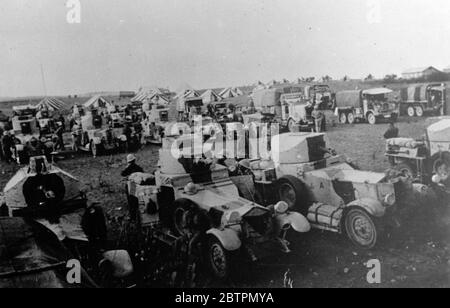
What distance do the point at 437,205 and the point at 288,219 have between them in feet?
13.2

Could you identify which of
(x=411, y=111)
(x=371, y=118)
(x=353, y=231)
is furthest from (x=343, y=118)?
(x=353, y=231)

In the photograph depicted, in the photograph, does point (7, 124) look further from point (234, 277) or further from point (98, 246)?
point (234, 277)

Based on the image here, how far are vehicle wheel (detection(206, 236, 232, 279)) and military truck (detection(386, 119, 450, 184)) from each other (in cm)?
620

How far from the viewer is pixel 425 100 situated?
24047 millimetres

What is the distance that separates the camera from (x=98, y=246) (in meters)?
7.56

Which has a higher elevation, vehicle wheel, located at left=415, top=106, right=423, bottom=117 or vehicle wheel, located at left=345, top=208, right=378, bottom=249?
vehicle wheel, located at left=415, top=106, right=423, bottom=117

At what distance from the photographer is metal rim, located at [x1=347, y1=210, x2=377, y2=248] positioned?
301 inches

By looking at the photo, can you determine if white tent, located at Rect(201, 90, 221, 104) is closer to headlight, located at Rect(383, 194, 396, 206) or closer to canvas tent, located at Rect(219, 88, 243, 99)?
canvas tent, located at Rect(219, 88, 243, 99)

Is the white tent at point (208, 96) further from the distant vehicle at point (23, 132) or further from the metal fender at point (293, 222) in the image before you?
the metal fender at point (293, 222)

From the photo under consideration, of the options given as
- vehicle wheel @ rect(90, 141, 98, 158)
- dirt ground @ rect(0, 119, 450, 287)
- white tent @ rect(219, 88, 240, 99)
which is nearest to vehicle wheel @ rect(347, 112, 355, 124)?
vehicle wheel @ rect(90, 141, 98, 158)

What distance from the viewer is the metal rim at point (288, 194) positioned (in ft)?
29.7

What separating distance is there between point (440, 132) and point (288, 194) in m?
4.90
